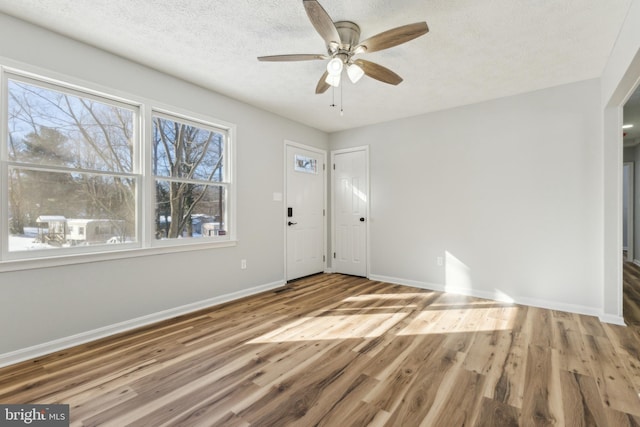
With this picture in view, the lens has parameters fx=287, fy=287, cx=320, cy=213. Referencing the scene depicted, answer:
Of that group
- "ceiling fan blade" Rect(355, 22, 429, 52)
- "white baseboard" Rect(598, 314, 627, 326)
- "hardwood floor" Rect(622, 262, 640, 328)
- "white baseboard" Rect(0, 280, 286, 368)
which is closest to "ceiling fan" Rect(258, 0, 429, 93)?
"ceiling fan blade" Rect(355, 22, 429, 52)

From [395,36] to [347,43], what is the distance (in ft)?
1.48

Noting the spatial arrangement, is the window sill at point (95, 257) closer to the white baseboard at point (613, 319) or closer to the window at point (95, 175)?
the window at point (95, 175)

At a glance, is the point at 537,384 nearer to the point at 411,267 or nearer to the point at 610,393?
the point at 610,393

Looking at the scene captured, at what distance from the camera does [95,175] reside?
8.56 feet

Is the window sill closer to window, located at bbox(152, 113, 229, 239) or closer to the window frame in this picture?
the window frame

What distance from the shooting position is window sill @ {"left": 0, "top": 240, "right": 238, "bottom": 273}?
217 centimetres

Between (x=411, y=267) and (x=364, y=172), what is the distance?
5.63ft

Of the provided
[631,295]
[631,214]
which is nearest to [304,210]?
[631,295]

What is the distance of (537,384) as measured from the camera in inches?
74.1

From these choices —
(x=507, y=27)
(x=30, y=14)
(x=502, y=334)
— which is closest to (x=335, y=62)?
(x=507, y=27)

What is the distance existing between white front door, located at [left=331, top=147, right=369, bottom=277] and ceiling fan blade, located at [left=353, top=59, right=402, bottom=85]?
7.62 ft

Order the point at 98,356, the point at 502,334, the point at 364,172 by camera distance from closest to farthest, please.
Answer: the point at 98,356 < the point at 502,334 < the point at 364,172

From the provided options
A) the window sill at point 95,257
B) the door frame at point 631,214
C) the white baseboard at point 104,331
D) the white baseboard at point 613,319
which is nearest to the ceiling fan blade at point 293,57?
the window sill at point 95,257

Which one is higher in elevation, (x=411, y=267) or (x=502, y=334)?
(x=411, y=267)
